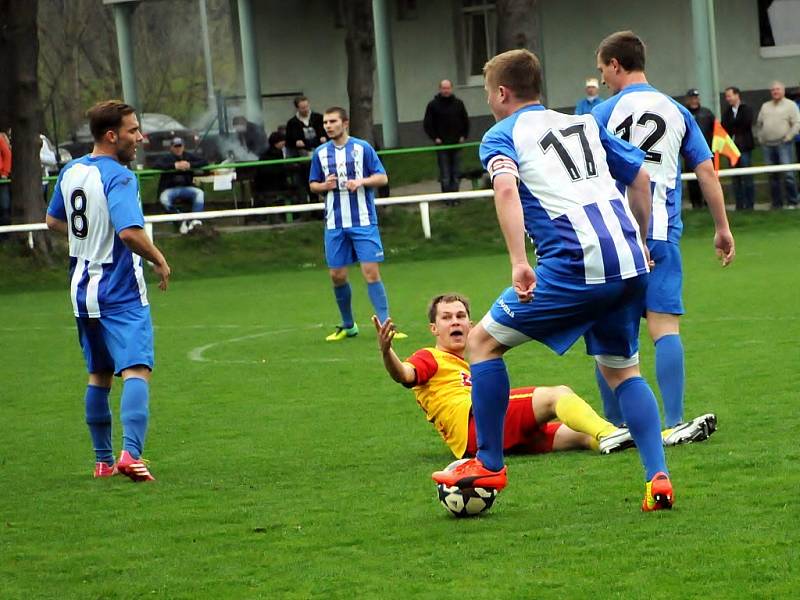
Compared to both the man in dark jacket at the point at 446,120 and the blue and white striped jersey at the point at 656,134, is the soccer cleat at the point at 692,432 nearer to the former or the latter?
the blue and white striped jersey at the point at 656,134

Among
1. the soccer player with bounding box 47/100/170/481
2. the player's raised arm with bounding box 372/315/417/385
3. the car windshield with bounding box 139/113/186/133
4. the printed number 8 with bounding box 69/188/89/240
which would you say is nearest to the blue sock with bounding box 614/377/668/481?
the player's raised arm with bounding box 372/315/417/385

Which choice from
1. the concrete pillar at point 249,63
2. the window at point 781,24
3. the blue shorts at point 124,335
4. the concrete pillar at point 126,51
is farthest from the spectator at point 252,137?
the blue shorts at point 124,335

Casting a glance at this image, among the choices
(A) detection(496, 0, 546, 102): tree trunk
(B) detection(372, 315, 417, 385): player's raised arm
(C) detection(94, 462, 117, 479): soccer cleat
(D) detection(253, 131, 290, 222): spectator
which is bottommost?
(C) detection(94, 462, 117, 479): soccer cleat

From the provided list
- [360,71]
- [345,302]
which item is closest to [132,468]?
[345,302]

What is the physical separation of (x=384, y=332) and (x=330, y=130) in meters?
7.40

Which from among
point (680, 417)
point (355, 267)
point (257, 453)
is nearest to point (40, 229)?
point (355, 267)

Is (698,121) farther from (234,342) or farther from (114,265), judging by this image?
(114,265)

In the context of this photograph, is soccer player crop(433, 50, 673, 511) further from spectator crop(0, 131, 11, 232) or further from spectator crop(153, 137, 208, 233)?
spectator crop(0, 131, 11, 232)

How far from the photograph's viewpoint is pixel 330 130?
1307 centimetres

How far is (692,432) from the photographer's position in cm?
703

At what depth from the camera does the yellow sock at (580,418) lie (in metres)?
6.89

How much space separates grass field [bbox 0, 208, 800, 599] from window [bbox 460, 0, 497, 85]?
2140 centimetres

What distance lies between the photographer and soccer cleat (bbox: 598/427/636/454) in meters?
6.88

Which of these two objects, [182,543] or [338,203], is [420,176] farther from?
[182,543]
